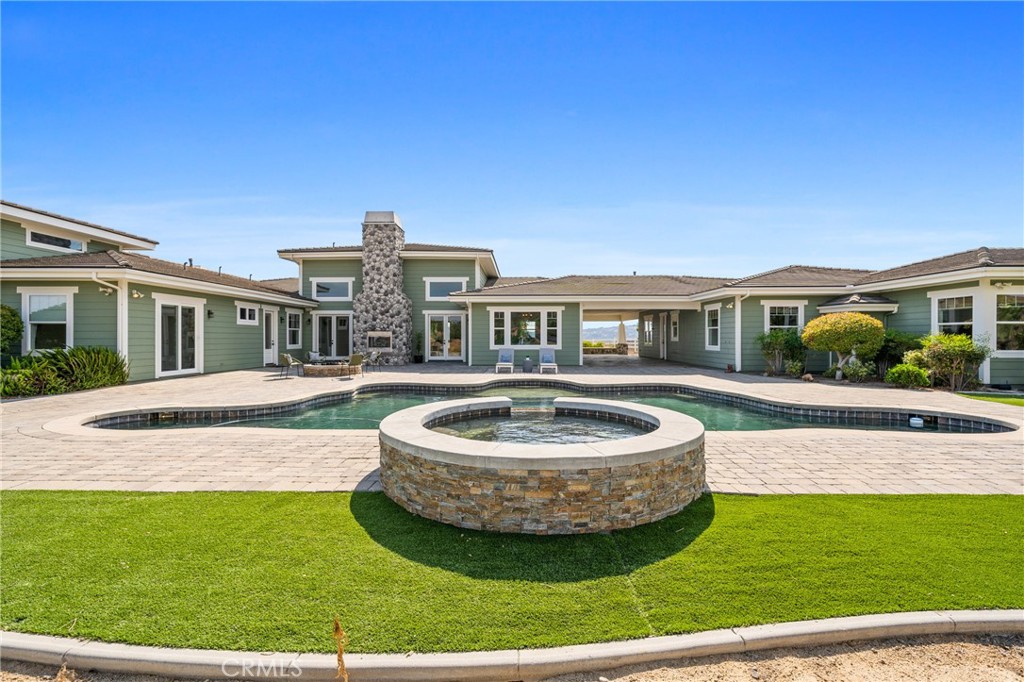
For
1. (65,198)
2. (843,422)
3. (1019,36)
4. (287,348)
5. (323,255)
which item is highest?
(1019,36)

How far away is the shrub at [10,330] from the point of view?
11461 millimetres

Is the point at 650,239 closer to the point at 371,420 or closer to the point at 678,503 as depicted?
the point at 371,420

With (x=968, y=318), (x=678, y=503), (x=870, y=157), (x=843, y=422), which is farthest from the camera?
Result: (x=870, y=157)

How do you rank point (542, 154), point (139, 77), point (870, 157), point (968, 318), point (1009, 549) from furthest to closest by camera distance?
point (542, 154) < point (870, 157) < point (968, 318) < point (139, 77) < point (1009, 549)

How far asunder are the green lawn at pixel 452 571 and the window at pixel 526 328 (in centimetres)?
1448

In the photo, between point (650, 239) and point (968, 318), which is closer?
point (968, 318)

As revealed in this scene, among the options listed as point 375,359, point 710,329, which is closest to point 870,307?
point 710,329

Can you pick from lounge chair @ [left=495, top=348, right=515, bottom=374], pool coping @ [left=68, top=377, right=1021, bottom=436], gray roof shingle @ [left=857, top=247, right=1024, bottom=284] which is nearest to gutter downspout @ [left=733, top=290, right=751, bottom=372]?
gray roof shingle @ [left=857, top=247, right=1024, bottom=284]

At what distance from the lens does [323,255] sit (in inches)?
797

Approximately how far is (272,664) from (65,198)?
2132cm

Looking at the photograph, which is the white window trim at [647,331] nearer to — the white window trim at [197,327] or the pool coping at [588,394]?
the pool coping at [588,394]

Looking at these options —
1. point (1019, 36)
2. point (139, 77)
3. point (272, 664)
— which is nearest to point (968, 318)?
point (1019, 36)

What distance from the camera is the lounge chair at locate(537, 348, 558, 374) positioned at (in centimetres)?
1591

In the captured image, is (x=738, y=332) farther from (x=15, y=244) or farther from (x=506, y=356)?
(x=15, y=244)
